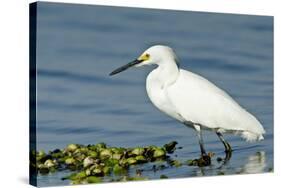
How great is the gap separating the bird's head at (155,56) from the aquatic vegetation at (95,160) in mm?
→ 489

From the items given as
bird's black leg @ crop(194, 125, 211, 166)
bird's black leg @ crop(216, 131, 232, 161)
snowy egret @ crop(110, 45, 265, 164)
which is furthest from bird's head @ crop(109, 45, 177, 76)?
bird's black leg @ crop(216, 131, 232, 161)

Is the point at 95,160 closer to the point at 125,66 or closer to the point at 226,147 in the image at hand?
the point at 125,66

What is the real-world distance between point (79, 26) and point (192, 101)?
2.74ft

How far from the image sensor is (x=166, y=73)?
4.51 m

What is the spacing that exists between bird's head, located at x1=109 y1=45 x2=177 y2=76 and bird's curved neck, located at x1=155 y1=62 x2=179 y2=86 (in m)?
0.02

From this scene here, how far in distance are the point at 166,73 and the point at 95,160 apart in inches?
A: 26.2

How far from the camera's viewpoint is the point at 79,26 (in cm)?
427

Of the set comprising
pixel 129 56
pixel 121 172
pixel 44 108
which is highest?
pixel 129 56

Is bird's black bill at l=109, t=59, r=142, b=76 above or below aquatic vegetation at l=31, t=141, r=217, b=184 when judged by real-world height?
above

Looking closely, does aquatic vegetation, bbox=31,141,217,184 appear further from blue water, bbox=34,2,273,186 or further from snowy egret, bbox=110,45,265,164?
snowy egret, bbox=110,45,265,164

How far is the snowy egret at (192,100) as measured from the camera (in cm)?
450

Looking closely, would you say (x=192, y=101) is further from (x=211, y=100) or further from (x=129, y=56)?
(x=129, y=56)

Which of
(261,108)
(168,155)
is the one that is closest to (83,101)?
(168,155)

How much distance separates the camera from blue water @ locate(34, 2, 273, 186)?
419 cm
